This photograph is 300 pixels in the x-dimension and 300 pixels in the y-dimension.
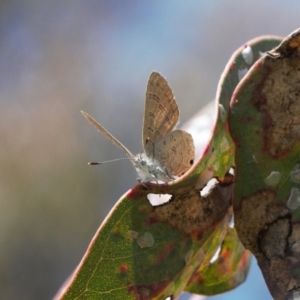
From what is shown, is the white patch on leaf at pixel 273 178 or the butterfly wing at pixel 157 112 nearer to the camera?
the white patch on leaf at pixel 273 178

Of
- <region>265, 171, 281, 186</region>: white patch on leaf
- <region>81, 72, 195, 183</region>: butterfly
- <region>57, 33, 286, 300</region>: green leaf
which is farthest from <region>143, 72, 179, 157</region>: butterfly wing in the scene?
<region>265, 171, 281, 186</region>: white patch on leaf

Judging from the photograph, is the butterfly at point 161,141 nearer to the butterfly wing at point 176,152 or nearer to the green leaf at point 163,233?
the butterfly wing at point 176,152

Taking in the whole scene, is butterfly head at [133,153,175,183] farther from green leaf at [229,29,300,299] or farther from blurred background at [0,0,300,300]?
blurred background at [0,0,300,300]

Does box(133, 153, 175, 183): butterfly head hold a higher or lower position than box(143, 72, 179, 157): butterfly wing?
lower

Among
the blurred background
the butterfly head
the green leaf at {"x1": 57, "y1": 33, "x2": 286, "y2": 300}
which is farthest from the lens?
the blurred background

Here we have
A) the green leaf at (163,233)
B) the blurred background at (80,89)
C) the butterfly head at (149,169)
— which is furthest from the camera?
the blurred background at (80,89)

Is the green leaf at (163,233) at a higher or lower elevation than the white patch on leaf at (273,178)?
lower

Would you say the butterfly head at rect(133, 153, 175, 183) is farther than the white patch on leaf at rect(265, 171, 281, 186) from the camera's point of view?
Yes

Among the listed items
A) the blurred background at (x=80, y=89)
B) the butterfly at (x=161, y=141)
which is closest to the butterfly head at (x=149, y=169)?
the butterfly at (x=161, y=141)
